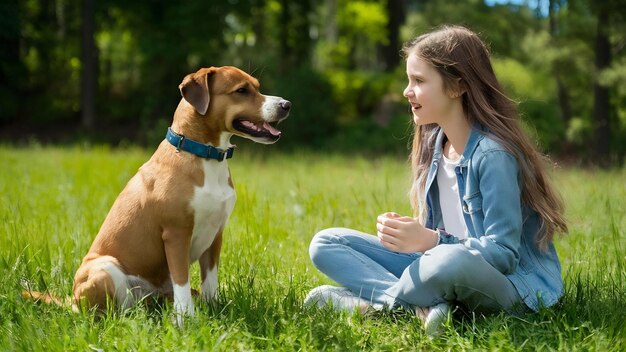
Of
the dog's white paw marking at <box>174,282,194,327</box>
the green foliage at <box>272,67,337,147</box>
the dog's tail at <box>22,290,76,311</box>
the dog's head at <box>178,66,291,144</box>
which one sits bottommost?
the green foliage at <box>272,67,337,147</box>

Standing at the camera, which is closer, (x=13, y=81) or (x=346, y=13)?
(x=13, y=81)

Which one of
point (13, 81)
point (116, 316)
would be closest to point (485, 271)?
point (116, 316)

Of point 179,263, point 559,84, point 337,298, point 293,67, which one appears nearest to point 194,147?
point 179,263

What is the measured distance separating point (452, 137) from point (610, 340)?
132 centimetres

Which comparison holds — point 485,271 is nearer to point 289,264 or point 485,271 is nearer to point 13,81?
point 289,264

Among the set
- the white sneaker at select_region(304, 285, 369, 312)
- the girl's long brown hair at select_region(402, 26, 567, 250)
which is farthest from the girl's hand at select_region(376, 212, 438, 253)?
the girl's long brown hair at select_region(402, 26, 567, 250)

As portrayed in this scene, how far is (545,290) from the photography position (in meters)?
3.64

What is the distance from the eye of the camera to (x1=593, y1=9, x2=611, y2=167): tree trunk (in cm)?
1385

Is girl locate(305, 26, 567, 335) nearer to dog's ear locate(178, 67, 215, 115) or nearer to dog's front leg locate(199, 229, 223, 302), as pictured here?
dog's front leg locate(199, 229, 223, 302)

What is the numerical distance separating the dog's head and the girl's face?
0.74 meters

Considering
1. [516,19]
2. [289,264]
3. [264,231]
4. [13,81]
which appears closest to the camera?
[289,264]

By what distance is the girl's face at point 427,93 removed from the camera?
3.77 m

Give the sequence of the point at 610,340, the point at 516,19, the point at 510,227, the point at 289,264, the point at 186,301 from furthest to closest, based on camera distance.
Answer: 1. the point at 516,19
2. the point at 289,264
3. the point at 186,301
4. the point at 510,227
5. the point at 610,340

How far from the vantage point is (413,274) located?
362 centimetres
